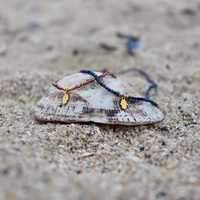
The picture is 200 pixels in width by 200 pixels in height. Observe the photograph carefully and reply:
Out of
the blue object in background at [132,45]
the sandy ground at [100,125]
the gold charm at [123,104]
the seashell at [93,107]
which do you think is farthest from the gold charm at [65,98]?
the blue object in background at [132,45]

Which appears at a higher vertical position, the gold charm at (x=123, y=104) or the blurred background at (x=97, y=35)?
the blurred background at (x=97, y=35)

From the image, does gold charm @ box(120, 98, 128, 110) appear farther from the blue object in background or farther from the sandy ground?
the blue object in background

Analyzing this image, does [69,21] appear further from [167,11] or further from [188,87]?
[188,87]

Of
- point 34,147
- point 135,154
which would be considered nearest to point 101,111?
point 135,154

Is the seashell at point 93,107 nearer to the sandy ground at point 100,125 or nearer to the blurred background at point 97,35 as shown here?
the sandy ground at point 100,125

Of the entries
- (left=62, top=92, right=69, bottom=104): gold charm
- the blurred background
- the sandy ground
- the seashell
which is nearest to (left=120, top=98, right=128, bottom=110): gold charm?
the seashell

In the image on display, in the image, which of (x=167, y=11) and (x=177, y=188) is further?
(x=167, y=11)
